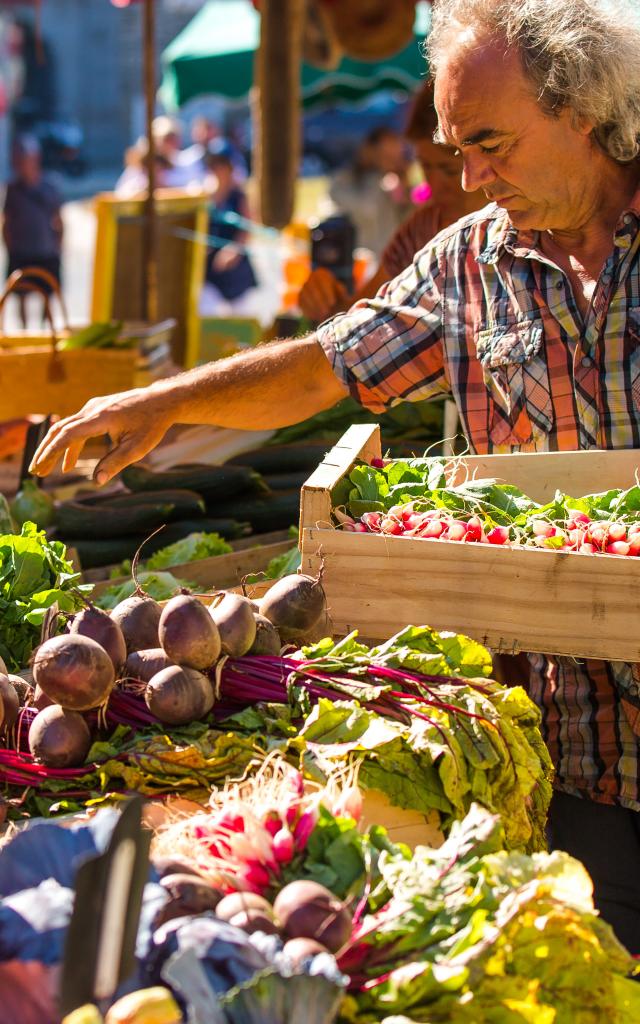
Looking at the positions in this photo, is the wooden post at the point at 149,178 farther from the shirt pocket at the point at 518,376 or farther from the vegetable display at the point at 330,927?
the vegetable display at the point at 330,927

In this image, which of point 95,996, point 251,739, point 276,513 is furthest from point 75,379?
point 95,996

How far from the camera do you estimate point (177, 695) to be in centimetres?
205

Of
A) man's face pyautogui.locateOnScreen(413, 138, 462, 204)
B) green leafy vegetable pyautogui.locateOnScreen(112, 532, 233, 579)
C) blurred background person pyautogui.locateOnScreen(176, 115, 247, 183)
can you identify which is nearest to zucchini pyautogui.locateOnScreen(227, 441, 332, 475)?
green leafy vegetable pyautogui.locateOnScreen(112, 532, 233, 579)

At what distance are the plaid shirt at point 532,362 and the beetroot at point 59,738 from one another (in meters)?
1.15

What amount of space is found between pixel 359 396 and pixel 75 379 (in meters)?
2.70

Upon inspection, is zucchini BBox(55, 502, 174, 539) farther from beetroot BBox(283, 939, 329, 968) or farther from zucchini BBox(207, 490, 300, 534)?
beetroot BBox(283, 939, 329, 968)

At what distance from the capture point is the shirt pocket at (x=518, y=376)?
278 cm

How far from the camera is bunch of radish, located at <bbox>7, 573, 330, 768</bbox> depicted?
2.01 m

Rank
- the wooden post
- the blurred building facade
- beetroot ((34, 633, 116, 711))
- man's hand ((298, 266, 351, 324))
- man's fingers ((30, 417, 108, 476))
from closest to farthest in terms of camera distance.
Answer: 1. beetroot ((34, 633, 116, 711))
2. man's fingers ((30, 417, 108, 476))
3. man's hand ((298, 266, 351, 324))
4. the wooden post
5. the blurred building facade

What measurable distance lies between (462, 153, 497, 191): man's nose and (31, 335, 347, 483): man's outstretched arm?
61 centimetres

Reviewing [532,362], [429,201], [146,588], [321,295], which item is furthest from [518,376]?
[321,295]

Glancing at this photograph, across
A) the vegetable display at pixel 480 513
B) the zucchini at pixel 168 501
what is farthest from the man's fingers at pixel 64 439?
the zucchini at pixel 168 501

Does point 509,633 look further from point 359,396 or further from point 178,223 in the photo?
point 178,223

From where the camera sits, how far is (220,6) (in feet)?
44.0
